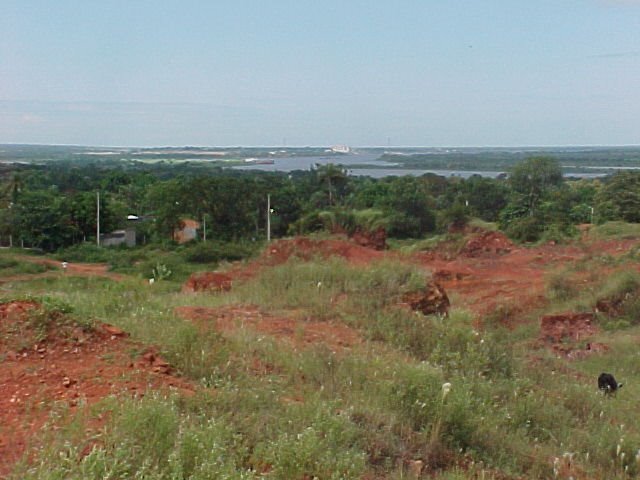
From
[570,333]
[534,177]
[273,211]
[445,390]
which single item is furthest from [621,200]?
[445,390]

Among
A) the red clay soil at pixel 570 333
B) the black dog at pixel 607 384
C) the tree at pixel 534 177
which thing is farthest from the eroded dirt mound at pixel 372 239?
the tree at pixel 534 177

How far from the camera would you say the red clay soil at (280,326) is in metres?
5.60

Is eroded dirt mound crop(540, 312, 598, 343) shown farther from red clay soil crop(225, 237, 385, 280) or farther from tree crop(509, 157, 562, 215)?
tree crop(509, 157, 562, 215)

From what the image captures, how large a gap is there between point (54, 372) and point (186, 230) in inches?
1153

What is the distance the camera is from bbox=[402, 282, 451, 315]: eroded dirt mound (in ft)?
27.0

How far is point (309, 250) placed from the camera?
1331 centimetres

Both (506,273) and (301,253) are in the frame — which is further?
(506,273)

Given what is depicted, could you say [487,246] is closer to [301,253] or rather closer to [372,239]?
[372,239]

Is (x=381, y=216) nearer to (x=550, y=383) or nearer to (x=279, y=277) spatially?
(x=279, y=277)

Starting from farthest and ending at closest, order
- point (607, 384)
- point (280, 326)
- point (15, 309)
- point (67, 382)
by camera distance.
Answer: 1. point (607, 384)
2. point (280, 326)
3. point (15, 309)
4. point (67, 382)

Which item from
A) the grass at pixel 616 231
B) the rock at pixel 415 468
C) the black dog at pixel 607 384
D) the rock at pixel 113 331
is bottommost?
the grass at pixel 616 231

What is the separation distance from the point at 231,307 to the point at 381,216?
24.3 metres

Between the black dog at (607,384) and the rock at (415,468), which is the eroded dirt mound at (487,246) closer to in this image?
the black dog at (607,384)

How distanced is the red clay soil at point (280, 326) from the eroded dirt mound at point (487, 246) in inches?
568
